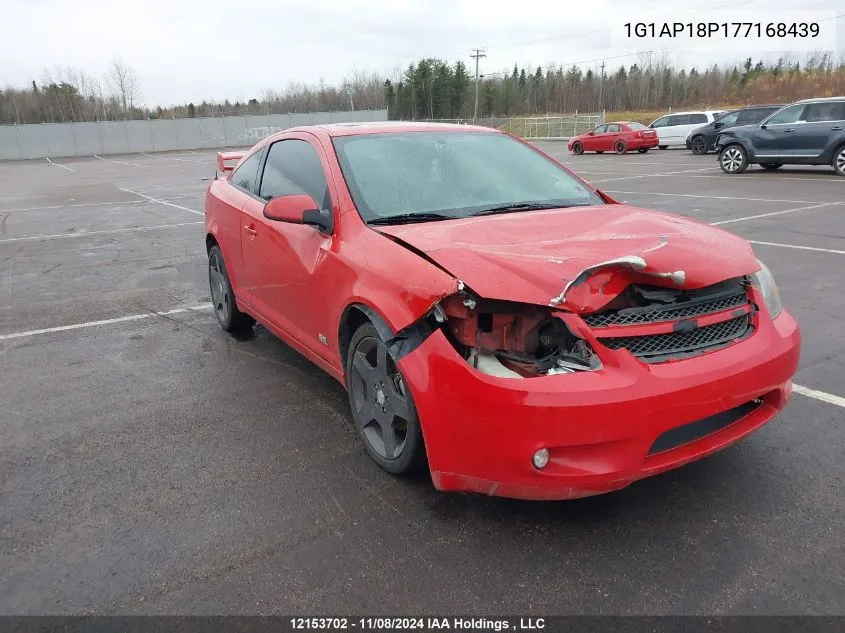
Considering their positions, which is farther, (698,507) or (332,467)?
(332,467)

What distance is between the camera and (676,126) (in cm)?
2916

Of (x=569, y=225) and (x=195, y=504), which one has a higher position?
(x=569, y=225)

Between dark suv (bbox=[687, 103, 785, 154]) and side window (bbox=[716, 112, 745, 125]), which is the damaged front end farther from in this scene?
side window (bbox=[716, 112, 745, 125])

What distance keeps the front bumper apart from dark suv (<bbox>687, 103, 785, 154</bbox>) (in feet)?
74.4

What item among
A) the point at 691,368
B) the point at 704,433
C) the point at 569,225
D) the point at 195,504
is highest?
the point at 569,225

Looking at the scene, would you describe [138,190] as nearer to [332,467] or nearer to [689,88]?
[332,467]

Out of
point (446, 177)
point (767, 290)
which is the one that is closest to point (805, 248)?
point (767, 290)

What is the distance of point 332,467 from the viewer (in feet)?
10.2

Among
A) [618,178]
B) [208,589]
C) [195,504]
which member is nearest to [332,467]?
[195,504]

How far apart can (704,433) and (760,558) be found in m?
0.49

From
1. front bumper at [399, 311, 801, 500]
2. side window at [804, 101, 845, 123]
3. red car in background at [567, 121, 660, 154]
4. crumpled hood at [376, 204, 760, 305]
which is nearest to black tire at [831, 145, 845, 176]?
side window at [804, 101, 845, 123]

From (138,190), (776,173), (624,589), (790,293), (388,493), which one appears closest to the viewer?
(624,589)

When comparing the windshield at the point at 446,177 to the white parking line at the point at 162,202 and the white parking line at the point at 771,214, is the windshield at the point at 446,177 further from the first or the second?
the white parking line at the point at 162,202

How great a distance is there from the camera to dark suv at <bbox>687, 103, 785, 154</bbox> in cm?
2227
